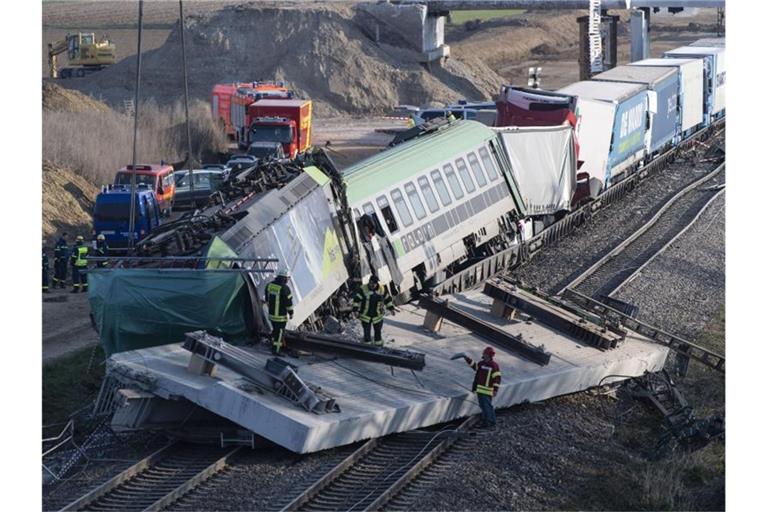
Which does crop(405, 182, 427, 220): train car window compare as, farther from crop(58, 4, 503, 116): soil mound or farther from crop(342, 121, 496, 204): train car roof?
crop(58, 4, 503, 116): soil mound

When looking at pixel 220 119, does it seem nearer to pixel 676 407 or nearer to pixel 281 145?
pixel 281 145

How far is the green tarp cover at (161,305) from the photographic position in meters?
18.4

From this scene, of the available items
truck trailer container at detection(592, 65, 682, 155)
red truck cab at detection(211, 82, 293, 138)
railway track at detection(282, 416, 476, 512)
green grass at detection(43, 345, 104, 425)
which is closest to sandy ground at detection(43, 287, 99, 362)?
green grass at detection(43, 345, 104, 425)

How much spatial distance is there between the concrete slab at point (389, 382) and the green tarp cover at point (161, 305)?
0.50 metres

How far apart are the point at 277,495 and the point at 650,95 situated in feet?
82.5

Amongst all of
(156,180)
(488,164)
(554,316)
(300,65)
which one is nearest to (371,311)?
(554,316)

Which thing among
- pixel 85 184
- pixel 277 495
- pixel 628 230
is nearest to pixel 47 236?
pixel 85 184

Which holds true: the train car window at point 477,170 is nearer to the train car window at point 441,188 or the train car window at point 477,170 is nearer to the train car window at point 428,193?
the train car window at point 441,188

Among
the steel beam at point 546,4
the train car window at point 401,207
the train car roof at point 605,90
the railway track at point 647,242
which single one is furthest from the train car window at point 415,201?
the steel beam at point 546,4

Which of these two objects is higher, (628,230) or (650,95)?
(650,95)

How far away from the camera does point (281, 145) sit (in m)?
44.6

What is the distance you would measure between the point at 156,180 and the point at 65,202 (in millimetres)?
2427

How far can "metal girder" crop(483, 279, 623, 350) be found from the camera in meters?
21.0

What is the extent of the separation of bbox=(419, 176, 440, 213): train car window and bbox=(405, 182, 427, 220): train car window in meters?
0.23
